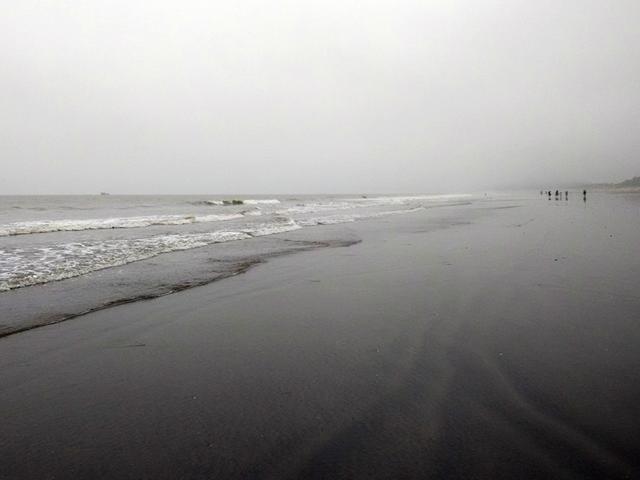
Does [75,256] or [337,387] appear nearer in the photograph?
[337,387]

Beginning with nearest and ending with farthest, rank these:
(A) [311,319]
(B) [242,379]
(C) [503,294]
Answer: (B) [242,379]
(A) [311,319]
(C) [503,294]

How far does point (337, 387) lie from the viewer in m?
3.07

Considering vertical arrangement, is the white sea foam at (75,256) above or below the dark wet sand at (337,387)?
above

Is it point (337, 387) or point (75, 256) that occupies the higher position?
point (75, 256)

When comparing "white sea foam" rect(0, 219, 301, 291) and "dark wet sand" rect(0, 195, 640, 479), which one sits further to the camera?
"white sea foam" rect(0, 219, 301, 291)

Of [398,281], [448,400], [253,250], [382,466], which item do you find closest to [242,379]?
[382,466]

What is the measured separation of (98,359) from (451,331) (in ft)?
13.0

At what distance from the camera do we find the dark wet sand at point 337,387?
2221 mm

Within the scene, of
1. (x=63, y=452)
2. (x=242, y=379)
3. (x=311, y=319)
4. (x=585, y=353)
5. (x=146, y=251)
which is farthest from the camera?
(x=146, y=251)

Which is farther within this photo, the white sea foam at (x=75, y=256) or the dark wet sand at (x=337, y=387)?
the white sea foam at (x=75, y=256)

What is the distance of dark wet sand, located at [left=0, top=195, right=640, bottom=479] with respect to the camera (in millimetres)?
2221

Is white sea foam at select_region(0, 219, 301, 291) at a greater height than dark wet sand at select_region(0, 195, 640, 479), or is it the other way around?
white sea foam at select_region(0, 219, 301, 291)

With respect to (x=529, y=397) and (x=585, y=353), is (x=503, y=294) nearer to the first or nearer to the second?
(x=585, y=353)

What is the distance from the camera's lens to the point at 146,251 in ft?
35.1
